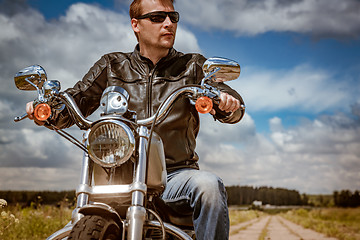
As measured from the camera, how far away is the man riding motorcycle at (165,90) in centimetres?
204

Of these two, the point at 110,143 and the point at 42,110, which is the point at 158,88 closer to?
the point at 42,110

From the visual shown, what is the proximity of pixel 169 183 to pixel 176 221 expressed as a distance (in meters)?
0.22

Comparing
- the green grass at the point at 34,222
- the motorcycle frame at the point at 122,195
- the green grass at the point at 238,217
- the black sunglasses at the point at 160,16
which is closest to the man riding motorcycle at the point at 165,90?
the black sunglasses at the point at 160,16

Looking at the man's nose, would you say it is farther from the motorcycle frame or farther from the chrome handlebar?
the motorcycle frame

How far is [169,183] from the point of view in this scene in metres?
2.22

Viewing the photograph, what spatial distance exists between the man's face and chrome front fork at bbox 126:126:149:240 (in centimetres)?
107

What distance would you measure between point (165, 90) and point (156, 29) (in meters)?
0.42

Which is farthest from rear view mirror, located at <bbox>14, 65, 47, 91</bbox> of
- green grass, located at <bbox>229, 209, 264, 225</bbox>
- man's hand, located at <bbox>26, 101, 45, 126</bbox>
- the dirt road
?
green grass, located at <bbox>229, 209, 264, 225</bbox>

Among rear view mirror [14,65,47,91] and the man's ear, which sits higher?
the man's ear

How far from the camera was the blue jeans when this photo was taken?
1868 millimetres

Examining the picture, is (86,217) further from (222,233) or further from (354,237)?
(354,237)

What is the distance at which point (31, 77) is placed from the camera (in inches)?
80.4

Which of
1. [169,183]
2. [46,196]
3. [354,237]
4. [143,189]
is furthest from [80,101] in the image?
[354,237]

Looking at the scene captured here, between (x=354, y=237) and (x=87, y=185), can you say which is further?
(x=354, y=237)
